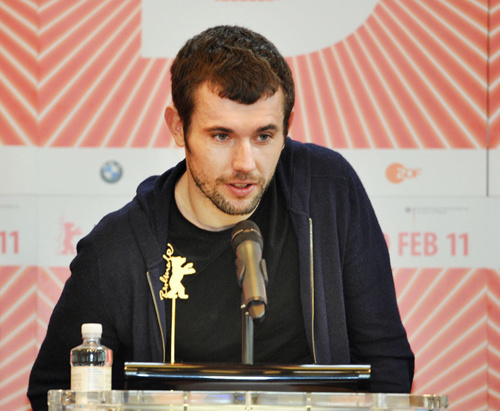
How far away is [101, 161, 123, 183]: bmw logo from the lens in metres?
3.37

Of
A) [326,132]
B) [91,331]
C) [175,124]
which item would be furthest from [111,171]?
[91,331]

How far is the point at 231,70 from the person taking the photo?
81.5 inches

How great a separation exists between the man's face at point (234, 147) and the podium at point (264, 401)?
833 millimetres

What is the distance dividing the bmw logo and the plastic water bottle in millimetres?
1553

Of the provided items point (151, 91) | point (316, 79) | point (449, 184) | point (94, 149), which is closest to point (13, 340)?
point (94, 149)

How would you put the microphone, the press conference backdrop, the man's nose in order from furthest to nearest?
the press conference backdrop, the man's nose, the microphone

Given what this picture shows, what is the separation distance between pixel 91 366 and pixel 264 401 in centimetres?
48

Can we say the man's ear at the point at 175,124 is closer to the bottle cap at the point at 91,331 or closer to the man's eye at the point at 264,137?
the man's eye at the point at 264,137

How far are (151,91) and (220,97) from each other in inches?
54.8

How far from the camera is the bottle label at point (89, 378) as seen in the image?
161 cm

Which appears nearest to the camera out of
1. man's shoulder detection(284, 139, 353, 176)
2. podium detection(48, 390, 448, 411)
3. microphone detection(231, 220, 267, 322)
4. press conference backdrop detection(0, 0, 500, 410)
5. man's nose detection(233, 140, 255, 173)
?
podium detection(48, 390, 448, 411)

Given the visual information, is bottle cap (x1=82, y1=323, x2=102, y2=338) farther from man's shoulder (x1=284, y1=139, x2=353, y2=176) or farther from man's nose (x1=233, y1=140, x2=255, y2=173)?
man's shoulder (x1=284, y1=139, x2=353, y2=176)

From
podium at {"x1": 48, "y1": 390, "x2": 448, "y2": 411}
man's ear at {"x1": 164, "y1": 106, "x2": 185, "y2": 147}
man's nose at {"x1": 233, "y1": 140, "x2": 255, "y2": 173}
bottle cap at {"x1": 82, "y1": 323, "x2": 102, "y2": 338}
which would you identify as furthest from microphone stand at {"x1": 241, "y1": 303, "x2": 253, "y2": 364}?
man's ear at {"x1": 164, "y1": 106, "x2": 185, "y2": 147}

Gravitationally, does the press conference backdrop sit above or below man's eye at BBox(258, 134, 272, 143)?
above
